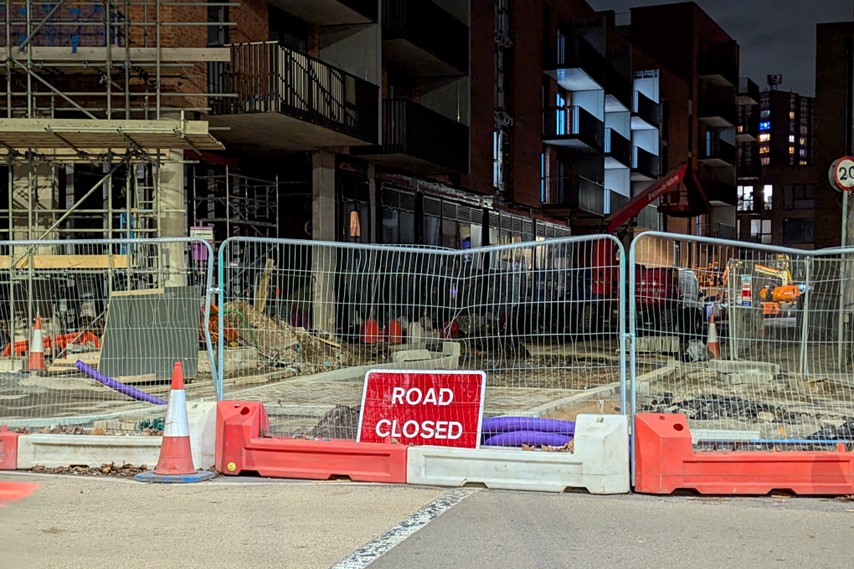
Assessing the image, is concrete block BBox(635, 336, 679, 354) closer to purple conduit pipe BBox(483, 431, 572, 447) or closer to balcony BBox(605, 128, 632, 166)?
purple conduit pipe BBox(483, 431, 572, 447)

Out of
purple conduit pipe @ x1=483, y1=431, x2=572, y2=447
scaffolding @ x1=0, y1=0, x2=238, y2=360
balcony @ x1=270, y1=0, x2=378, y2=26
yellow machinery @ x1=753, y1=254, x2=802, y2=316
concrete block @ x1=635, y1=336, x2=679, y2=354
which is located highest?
balcony @ x1=270, y1=0, x2=378, y2=26

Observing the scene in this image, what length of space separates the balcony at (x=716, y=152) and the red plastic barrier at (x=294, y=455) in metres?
57.3

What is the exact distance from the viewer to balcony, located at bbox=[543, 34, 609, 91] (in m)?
39.5

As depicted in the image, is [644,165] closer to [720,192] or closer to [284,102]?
[720,192]

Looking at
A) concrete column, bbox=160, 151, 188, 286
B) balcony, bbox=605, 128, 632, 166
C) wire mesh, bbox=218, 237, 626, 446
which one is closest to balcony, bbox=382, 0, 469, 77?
concrete column, bbox=160, 151, 188, 286

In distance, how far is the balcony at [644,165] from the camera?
51062 millimetres

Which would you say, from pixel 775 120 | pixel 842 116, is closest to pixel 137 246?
pixel 842 116

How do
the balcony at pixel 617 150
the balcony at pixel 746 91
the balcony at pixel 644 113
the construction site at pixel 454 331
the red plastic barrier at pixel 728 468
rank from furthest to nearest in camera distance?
Result: 1. the balcony at pixel 746 91
2. the balcony at pixel 644 113
3. the balcony at pixel 617 150
4. the construction site at pixel 454 331
5. the red plastic barrier at pixel 728 468

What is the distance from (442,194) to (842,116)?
574 inches

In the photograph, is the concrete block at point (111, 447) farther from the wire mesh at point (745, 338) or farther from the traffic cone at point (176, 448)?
the wire mesh at point (745, 338)

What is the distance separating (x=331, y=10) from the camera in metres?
23.2

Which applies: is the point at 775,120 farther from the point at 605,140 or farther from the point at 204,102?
A: the point at 204,102

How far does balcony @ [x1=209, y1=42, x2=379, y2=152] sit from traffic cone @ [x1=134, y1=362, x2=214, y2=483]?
11.7 meters

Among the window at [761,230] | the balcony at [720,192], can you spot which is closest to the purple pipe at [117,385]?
the balcony at [720,192]
